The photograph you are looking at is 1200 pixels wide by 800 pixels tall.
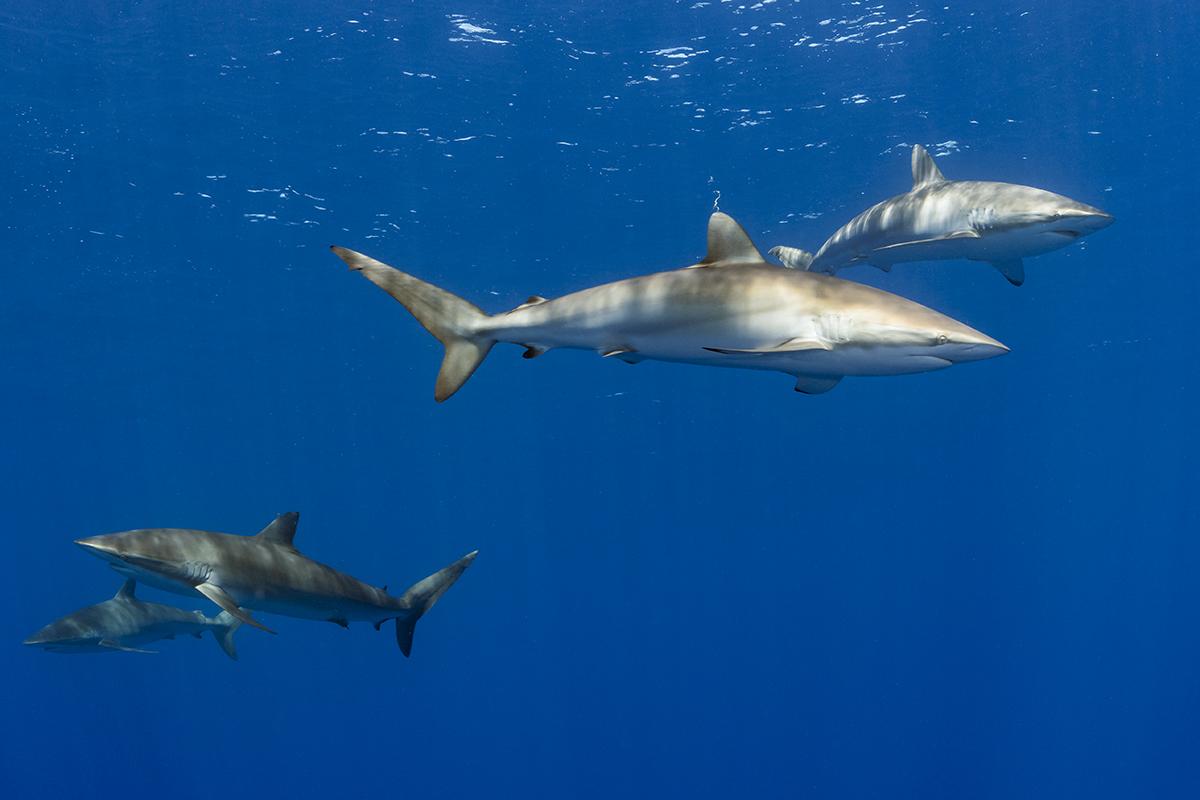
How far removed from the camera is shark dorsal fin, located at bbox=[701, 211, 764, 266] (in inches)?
230

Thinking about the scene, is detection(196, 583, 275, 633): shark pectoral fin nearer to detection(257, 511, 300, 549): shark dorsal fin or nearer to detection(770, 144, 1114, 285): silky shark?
detection(257, 511, 300, 549): shark dorsal fin

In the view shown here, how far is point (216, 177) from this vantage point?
21750mm

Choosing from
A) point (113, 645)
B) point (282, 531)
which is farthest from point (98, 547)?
point (113, 645)

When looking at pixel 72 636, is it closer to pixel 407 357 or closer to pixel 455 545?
pixel 407 357

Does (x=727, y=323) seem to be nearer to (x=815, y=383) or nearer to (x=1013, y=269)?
(x=815, y=383)

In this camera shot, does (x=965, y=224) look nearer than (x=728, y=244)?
No

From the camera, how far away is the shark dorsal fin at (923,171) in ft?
29.6

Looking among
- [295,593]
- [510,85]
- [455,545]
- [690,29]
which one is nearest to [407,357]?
[510,85]

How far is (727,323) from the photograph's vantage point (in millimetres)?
5473

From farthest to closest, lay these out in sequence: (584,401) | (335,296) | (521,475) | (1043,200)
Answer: (521,475) < (584,401) < (335,296) < (1043,200)

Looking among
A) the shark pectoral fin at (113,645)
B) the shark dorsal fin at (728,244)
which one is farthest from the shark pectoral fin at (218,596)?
the shark dorsal fin at (728,244)

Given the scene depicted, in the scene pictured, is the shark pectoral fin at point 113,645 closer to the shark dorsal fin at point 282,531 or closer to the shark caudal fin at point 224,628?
the shark caudal fin at point 224,628

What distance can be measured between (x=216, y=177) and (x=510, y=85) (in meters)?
8.36

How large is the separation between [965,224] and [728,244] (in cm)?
346
